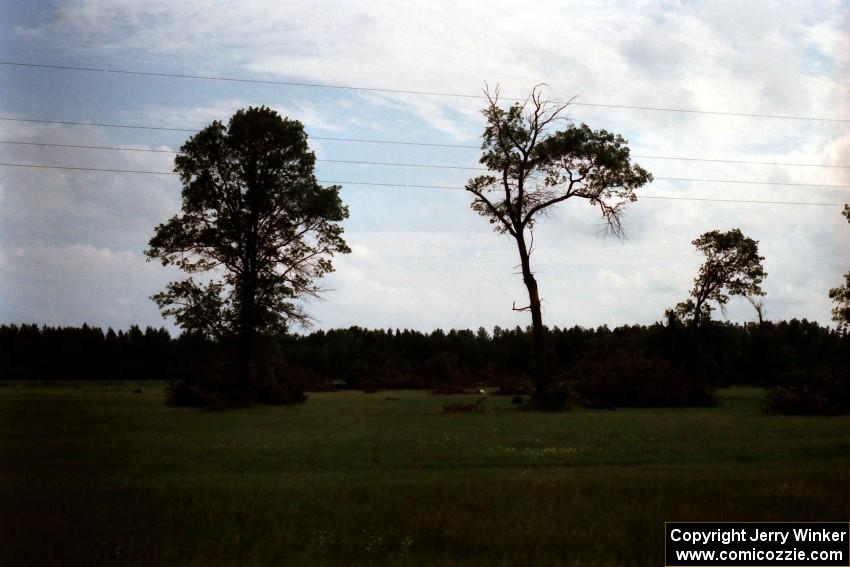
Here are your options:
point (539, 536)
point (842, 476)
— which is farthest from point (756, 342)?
point (539, 536)

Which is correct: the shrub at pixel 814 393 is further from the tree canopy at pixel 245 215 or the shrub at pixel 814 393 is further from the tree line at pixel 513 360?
the tree canopy at pixel 245 215

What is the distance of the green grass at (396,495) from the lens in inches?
497

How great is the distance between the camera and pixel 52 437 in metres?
26.0

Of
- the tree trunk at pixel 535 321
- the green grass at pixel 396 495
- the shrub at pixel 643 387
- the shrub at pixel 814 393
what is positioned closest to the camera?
the green grass at pixel 396 495

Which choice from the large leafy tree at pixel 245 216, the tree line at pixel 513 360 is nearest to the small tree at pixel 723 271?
the tree line at pixel 513 360

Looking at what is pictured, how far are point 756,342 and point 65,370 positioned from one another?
97.3m

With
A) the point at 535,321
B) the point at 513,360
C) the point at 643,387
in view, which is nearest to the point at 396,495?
the point at 535,321

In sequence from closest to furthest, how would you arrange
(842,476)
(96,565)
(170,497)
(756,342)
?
(96,565) → (170,497) → (842,476) → (756,342)

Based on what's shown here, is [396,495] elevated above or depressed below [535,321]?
below

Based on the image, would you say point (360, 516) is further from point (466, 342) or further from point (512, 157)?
point (466, 342)

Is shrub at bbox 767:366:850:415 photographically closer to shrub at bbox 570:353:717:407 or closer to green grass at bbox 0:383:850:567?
shrub at bbox 570:353:717:407

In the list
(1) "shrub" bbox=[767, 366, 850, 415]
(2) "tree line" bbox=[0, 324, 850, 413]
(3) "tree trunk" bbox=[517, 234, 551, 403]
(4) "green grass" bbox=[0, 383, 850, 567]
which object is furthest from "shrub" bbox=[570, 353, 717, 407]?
(4) "green grass" bbox=[0, 383, 850, 567]

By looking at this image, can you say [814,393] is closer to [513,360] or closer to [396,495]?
[396,495]

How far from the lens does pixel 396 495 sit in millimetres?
15062
